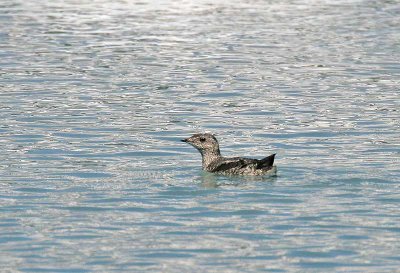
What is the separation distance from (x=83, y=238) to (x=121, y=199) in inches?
85.7

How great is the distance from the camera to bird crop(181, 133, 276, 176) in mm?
18391

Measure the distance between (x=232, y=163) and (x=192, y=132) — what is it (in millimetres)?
5220

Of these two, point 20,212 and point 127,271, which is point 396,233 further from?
point 20,212

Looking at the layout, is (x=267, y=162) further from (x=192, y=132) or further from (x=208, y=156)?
(x=192, y=132)

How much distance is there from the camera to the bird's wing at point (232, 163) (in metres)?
18.7

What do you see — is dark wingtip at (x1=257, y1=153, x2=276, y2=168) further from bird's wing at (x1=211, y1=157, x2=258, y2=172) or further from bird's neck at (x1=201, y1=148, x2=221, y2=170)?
bird's neck at (x1=201, y1=148, x2=221, y2=170)

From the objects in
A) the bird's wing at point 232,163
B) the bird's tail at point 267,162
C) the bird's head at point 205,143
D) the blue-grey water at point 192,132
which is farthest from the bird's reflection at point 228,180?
the bird's head at point 205,143

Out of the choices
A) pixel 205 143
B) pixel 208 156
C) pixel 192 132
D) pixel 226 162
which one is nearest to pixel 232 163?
pixel 226 162

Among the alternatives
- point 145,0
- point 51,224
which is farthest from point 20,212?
point 145,0

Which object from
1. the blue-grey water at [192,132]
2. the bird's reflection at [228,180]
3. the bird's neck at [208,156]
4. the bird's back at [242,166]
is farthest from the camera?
the bird's neck at [208,156]

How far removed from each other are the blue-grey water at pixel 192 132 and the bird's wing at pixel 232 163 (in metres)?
0.20

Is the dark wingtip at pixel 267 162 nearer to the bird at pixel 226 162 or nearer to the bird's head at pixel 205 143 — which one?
the bird at pixel 226 162

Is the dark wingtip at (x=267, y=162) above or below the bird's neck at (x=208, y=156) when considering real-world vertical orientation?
above

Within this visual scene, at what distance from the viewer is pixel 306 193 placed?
57.5 feet
